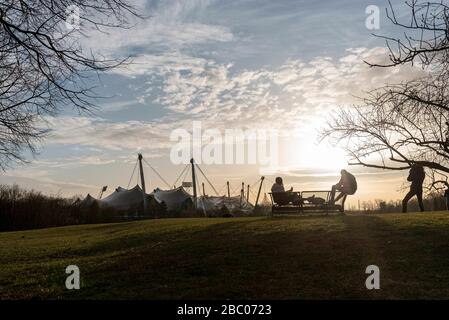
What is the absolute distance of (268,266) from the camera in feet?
32.8

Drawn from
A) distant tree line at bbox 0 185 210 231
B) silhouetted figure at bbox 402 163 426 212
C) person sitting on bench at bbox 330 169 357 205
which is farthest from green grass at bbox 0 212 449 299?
distant tree line at bbox 0 185 210 231

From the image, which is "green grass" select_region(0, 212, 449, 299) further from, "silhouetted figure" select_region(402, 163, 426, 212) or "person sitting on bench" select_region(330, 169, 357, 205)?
"person sitting on bench" select_region(330, 169, 357, 205)

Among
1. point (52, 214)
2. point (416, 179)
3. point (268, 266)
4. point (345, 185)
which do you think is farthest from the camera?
point (52, 214)

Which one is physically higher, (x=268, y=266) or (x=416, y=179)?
(x=416, y=179)

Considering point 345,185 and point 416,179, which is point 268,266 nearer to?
point 345,185

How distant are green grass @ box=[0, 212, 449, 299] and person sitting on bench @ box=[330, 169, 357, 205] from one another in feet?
15.4

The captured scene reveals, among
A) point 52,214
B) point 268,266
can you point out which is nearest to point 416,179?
point 268,266

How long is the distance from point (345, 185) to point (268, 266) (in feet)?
35.5

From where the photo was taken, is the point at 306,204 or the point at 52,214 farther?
the point at 52,214

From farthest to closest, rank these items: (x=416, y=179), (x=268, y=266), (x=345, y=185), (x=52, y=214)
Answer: (x=52, y=214), (x=345, y=185), (x=416, y=179), (x=268, y=266)

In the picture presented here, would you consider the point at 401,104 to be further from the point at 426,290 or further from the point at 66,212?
the point at 66,212

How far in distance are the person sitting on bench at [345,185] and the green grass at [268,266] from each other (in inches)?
185
